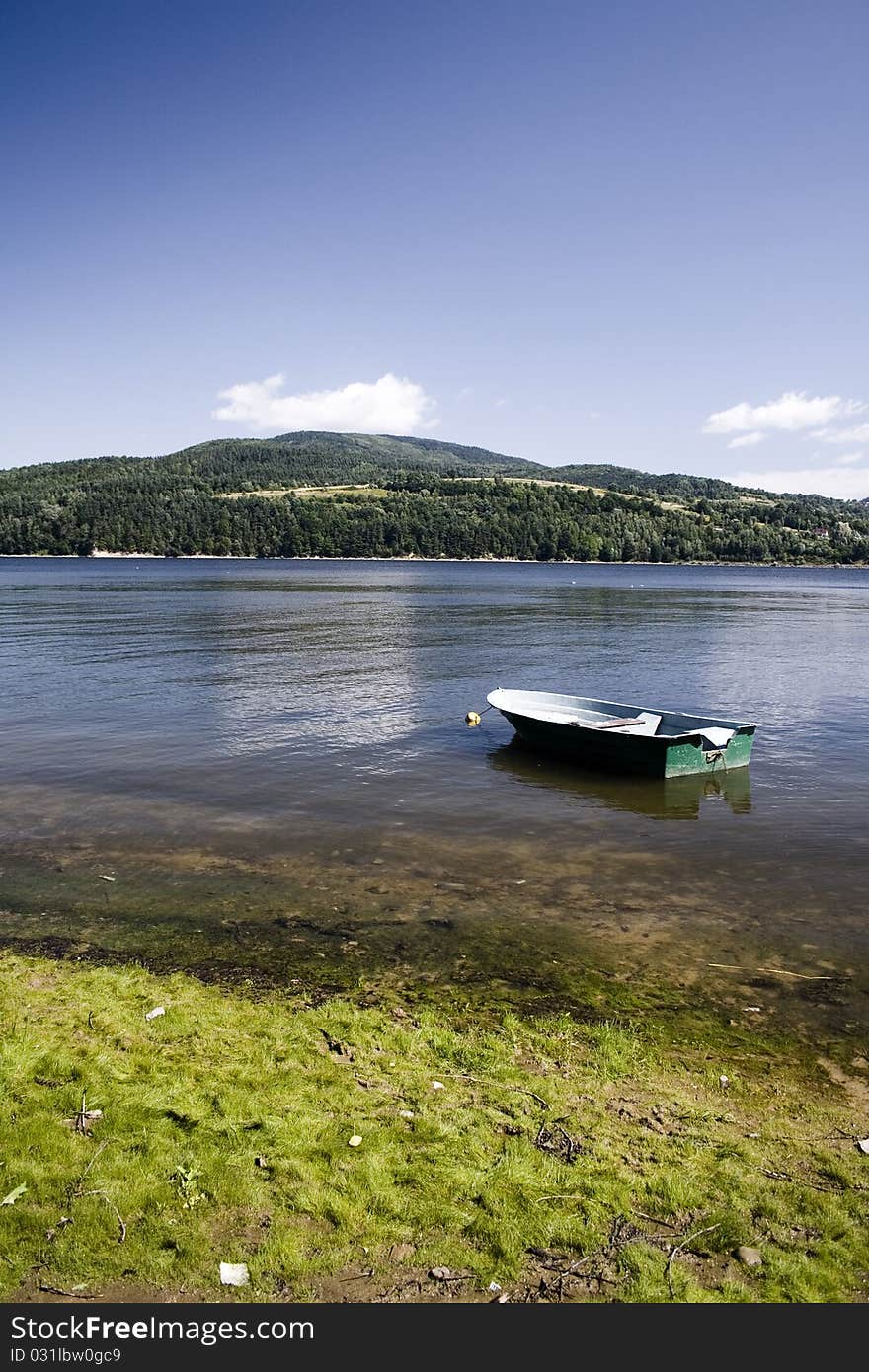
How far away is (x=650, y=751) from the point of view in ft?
77.6

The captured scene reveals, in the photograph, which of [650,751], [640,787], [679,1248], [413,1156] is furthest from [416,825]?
[679,1248]

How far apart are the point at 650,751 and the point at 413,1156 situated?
56.5ft

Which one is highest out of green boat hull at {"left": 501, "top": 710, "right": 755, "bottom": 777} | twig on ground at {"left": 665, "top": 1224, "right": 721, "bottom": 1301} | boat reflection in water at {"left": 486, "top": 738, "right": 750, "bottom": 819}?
Result: green boat hull at {"left": 501, "top": 710, "right": 755, "bottom": 777}

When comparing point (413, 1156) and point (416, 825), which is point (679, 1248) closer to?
point (413, 1156)

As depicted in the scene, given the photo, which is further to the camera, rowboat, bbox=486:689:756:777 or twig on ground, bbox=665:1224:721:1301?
rowboat, bbox=486:689:756:777

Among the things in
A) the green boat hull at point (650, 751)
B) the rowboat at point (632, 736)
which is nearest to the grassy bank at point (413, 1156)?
the green boat hull at point (650, 751)

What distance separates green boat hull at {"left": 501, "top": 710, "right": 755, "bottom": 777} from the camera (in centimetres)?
2353

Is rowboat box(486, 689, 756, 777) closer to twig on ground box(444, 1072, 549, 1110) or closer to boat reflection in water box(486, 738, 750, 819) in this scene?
boat reflection in water box(486, 738, 750, 819)

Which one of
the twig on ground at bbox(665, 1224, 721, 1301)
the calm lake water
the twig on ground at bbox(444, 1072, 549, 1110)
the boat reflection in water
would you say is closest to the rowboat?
the boat reflection in water

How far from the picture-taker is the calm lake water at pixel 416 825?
13.2m

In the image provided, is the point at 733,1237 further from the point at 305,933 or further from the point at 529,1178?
the point at 305,933

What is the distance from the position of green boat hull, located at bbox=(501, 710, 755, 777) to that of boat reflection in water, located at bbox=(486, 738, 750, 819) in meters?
0.32
